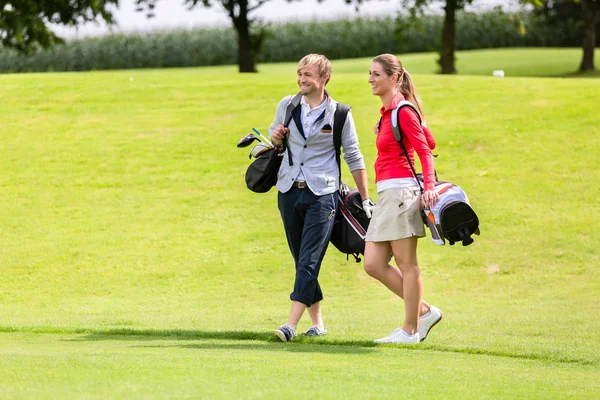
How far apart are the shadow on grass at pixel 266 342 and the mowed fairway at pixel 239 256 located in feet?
0.09

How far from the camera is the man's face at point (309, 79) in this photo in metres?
7.76

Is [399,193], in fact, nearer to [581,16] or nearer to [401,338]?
[401,338]

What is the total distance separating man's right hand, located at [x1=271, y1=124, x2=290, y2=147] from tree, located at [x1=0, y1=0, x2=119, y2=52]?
23257 millimetres

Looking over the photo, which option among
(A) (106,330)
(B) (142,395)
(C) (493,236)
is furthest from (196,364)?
(C) (493,236)

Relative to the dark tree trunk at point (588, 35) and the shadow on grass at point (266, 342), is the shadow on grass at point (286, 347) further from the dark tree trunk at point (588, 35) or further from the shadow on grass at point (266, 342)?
the dark tree trunk at point (588, 35)

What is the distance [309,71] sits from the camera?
7.77 metres

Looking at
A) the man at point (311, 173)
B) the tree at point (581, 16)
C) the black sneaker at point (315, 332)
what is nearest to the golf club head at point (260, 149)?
the man at point (311, 173)

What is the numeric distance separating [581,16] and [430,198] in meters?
41.0

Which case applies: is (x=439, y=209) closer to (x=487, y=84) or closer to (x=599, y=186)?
(x=599, y=186)

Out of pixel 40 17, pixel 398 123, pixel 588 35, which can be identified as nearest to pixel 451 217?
pixel 398 123

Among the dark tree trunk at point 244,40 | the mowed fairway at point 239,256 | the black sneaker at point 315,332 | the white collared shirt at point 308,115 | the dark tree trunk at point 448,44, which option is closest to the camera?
the mowed fairway at point 239,256

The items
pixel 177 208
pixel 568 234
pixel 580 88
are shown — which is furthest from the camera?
pixel 580 88

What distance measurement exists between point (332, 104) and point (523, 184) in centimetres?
901

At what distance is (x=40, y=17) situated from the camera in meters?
31.0
